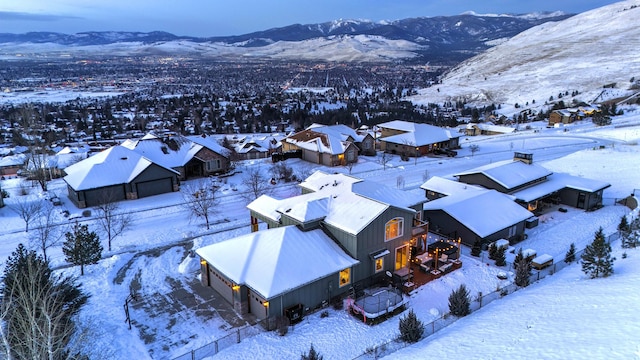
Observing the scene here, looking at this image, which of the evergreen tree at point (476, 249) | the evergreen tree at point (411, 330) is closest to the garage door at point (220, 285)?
the evergreen tree at point (411, 330)

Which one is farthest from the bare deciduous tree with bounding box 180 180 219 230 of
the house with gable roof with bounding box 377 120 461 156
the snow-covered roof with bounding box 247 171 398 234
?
the house with gable roof with bounding box 377 120 461 156

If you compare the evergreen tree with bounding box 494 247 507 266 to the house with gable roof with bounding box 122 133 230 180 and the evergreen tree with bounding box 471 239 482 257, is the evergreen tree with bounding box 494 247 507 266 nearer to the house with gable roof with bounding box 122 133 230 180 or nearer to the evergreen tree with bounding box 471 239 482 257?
the evergreen tree with bounding box 471 239 482 257

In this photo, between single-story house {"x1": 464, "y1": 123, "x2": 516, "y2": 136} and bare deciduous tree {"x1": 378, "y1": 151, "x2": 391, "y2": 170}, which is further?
single-story house {"x1": 464, "y1": 123, "x2": 516, "y2": 136}

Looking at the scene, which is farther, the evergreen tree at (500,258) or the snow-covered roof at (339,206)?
the evergreen tree at (500,258)

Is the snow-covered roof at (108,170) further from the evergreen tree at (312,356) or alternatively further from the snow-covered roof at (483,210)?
the evergreen tree at (312,356)

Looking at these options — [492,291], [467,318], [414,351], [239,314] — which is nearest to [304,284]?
[239,314]

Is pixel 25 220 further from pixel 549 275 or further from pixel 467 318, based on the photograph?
pixel 549 275
